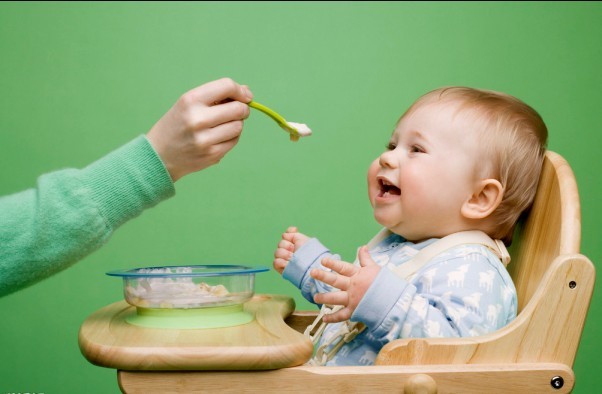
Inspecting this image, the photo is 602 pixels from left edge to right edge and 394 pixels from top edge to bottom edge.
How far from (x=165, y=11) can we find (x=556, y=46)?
943mm

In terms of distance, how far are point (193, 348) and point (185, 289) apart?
5.9 inches

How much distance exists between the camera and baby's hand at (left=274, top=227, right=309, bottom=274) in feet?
3.39

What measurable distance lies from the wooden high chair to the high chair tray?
0.6 inches

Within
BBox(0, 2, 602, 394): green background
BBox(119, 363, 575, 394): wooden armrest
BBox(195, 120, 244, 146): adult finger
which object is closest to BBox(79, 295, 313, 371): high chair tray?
BBox(119, 363, 575, 394): wooden armrest

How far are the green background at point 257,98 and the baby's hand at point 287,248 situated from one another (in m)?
0.62

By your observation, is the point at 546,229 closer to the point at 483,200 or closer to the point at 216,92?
the point at 483,200

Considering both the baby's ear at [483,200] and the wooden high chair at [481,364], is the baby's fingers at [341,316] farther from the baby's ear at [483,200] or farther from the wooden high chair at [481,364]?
the baby's ear at [483,200]

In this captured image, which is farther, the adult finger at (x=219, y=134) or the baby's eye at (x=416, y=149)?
the baby's eye at (x=416, y=149)

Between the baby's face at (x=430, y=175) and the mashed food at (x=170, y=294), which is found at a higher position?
the baby's face at (x=430, y=175)

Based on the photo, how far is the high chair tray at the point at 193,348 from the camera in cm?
67

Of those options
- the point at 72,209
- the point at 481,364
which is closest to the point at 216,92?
the point at 72,209

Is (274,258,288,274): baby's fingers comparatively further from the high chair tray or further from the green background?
the green background

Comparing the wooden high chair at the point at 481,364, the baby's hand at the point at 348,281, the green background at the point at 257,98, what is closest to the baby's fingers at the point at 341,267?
the baby's hand at the point at 348,281

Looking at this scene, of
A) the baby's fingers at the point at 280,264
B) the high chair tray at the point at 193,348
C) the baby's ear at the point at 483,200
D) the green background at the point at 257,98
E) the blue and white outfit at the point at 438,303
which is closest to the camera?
the high chair tray at the point at 193,348
